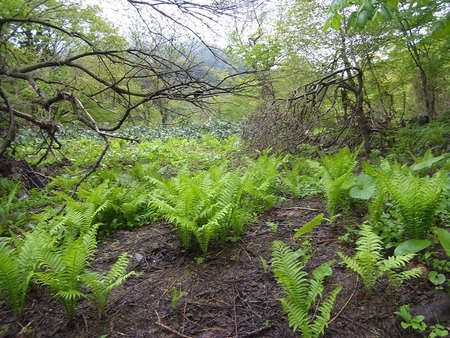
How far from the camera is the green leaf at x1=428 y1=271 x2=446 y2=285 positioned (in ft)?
5.94

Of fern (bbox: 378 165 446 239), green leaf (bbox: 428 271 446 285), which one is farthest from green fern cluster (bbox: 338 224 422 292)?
fern (bbox: 378 165 446 239)

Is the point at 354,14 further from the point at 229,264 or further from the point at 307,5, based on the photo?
the point at 307,5

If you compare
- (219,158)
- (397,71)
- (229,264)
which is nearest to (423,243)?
(229,264)

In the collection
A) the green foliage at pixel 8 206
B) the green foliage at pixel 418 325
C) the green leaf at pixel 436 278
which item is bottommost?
the green foliage at pixel 418 325

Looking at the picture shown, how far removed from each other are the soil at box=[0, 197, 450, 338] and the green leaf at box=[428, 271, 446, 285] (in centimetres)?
6

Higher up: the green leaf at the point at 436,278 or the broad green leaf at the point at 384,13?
the broad green leaf at the point at 384,13

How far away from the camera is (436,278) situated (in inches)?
72.4

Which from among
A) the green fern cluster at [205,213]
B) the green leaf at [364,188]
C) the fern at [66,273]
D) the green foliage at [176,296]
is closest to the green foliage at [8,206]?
the fern at [66,273]

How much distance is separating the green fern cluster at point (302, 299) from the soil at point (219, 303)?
125mm

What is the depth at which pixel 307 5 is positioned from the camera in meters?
8.47

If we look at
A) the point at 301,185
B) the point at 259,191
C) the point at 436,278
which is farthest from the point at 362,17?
the point at 301,185

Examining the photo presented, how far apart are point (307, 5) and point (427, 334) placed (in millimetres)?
8982

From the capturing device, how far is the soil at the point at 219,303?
67.4 inches

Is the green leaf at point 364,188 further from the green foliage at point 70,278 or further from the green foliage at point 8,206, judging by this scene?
the green foliage at point 8,206
